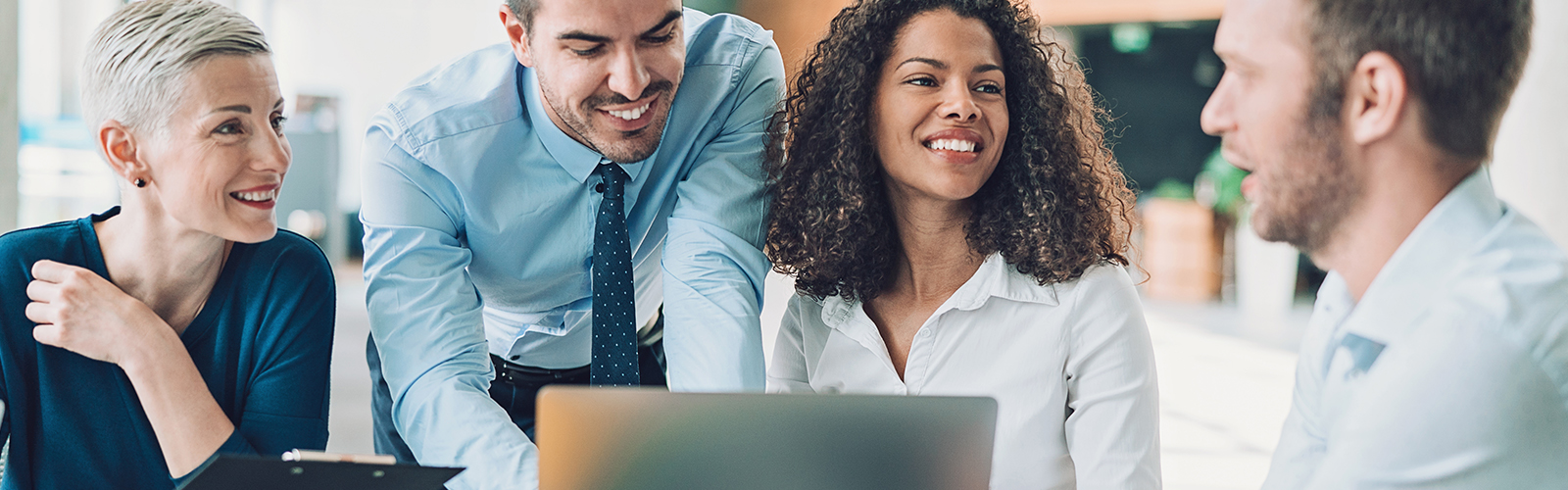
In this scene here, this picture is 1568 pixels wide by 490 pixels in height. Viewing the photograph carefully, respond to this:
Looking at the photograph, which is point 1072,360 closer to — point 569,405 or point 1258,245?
point 569,405

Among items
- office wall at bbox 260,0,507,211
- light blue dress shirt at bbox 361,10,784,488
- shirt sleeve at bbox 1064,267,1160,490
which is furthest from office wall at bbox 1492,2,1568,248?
office wall at bbox 260,0,507,211

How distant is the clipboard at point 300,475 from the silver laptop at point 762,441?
18 centimetres

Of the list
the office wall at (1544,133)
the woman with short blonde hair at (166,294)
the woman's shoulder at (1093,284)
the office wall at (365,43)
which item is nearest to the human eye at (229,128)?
the woman with short blonde hair at (166,294)

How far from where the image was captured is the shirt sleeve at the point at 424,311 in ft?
4.99

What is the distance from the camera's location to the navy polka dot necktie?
1.84 meters

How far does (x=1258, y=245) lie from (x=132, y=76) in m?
7.63

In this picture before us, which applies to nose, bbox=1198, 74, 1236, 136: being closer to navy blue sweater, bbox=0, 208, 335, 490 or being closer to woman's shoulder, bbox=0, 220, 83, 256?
navy blue sweater, bbox=0, 208, 335, 490

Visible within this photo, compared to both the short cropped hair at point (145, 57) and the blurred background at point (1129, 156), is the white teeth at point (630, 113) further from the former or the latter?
the short cropped hair at point (145, 57)

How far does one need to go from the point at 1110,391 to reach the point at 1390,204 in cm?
63

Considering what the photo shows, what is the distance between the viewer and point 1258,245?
778 centimetres

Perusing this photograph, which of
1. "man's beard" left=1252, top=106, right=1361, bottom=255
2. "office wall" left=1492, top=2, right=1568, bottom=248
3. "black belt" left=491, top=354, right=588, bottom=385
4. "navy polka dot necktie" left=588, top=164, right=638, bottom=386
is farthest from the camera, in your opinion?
"office wall" left=1492, top=2, right=1568, bottom=248

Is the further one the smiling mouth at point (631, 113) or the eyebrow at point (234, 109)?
the smiling mouth at point (631, 113)

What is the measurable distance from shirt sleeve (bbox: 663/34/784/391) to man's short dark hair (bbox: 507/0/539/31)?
0.35 metres

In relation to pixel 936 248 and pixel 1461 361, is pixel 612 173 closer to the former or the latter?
pixel 936 248
